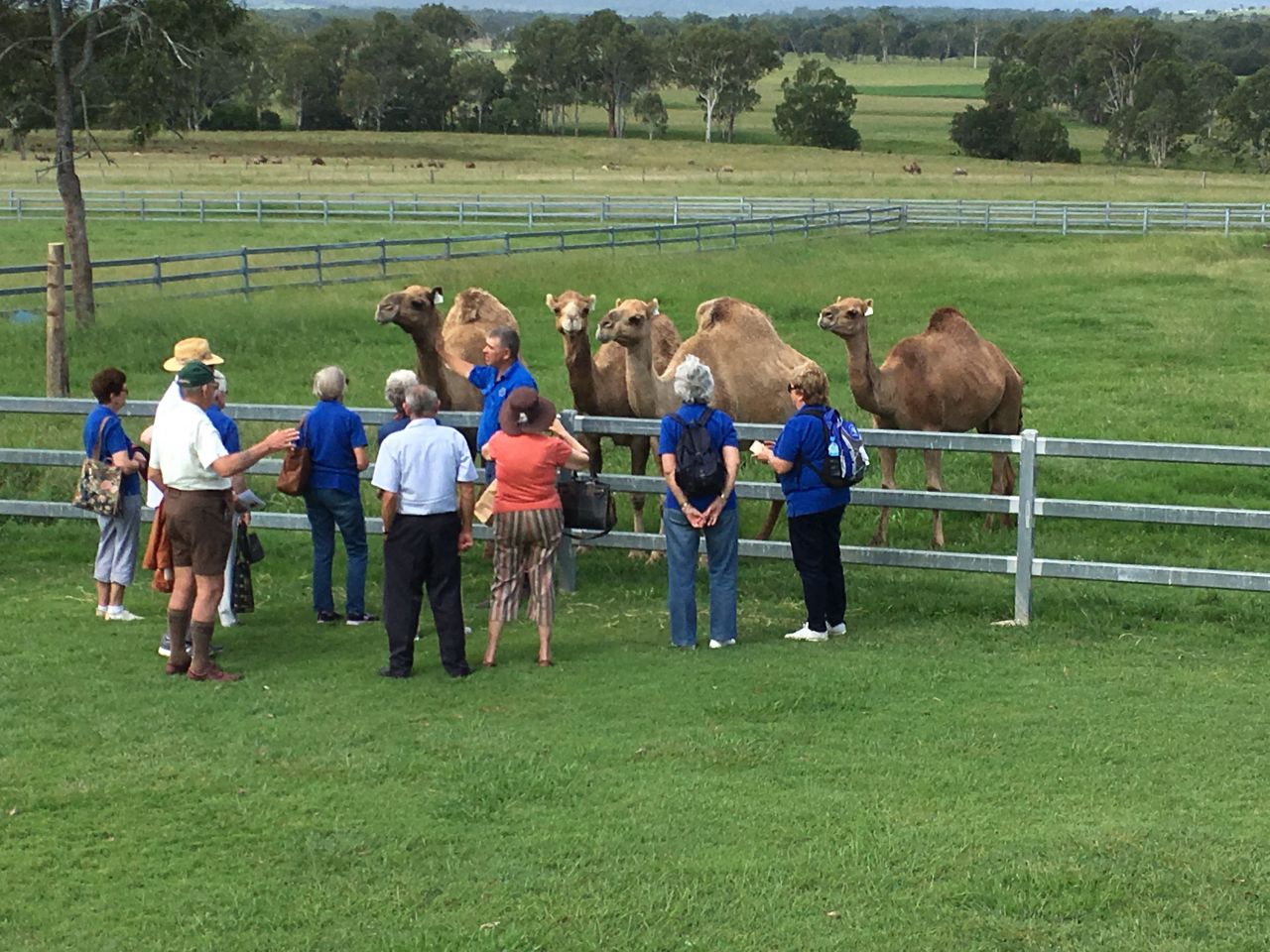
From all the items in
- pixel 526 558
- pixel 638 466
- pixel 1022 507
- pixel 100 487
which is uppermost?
pixel 100 487

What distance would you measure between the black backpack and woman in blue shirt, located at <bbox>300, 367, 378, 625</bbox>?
1932mm

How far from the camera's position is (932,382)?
13.3m

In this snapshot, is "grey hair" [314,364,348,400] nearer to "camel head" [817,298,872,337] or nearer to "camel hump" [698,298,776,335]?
"camel head" [817,298,872,337]

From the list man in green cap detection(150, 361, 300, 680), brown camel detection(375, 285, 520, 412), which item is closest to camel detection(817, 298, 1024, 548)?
brown camel detection(375, 285, 520, 412)

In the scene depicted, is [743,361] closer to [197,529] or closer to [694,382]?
[694,382]

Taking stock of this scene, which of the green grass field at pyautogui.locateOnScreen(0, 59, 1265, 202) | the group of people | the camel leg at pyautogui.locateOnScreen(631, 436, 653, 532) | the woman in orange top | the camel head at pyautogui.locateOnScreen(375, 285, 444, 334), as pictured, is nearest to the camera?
the group of people

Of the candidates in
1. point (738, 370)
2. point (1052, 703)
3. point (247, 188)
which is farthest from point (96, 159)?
point (1052, 703)

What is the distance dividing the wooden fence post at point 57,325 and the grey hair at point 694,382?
29.1ft

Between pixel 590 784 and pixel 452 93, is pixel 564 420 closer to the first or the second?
pixel 590 784

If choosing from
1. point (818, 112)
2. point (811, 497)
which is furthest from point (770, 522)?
point (818, 112)

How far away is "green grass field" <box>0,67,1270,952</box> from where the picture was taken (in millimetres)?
5699

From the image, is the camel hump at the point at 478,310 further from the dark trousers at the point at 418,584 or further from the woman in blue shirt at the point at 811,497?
the dark trousers at the point at 418,584

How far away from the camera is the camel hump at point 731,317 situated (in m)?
13.6

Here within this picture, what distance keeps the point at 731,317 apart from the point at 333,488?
15.6 feet
